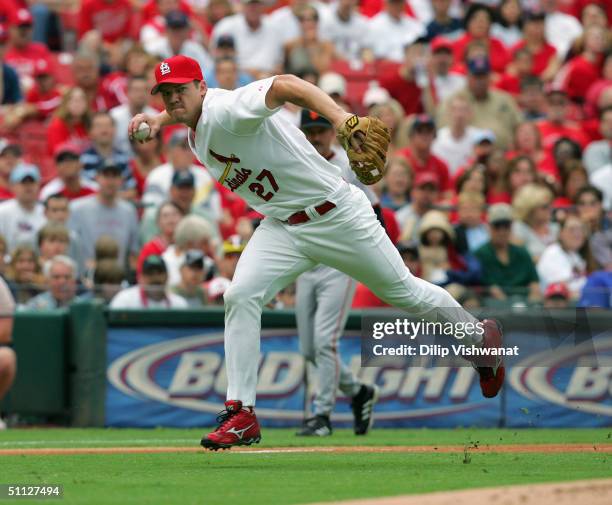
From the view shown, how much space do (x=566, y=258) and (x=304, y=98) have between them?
24.2 ft

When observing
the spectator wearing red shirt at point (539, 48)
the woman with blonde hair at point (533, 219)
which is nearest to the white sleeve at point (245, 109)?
the woman with blonde hair at point (533, 219)

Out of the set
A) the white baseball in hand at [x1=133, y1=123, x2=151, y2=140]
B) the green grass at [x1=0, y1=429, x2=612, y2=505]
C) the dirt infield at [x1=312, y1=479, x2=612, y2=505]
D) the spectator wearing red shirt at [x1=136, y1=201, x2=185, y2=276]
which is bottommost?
the green grass at [x1=0, y1=429, x2=612, y2=505]

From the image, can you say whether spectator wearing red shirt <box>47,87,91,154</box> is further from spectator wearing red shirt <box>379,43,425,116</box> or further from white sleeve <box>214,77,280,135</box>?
white sleeve <box>214,77,280,135</box>

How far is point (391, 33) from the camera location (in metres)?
18.6

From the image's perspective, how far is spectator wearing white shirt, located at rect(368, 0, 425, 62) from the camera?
18.5 m

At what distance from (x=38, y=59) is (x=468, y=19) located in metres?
5.88

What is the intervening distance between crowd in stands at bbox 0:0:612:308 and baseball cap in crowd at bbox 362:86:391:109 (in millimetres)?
65

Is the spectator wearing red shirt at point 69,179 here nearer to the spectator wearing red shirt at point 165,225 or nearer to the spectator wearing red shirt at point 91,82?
the spectator wearing red shirt at point 165,225

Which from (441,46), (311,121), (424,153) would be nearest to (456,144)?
(424,153)

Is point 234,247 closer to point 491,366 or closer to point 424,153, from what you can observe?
point 424,153

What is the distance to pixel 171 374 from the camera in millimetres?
11648

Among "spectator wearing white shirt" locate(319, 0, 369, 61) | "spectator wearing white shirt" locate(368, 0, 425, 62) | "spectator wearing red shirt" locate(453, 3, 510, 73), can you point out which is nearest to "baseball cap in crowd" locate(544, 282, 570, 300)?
"spectator wearing red shirt" locate(453, 3, 510, 73)

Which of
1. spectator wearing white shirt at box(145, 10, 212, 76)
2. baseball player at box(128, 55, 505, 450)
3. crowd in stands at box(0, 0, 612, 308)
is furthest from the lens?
spectator wearing white shirt at box(145, 10, 212, 76)

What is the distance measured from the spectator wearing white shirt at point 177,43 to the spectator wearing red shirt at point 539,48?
15.3ft
